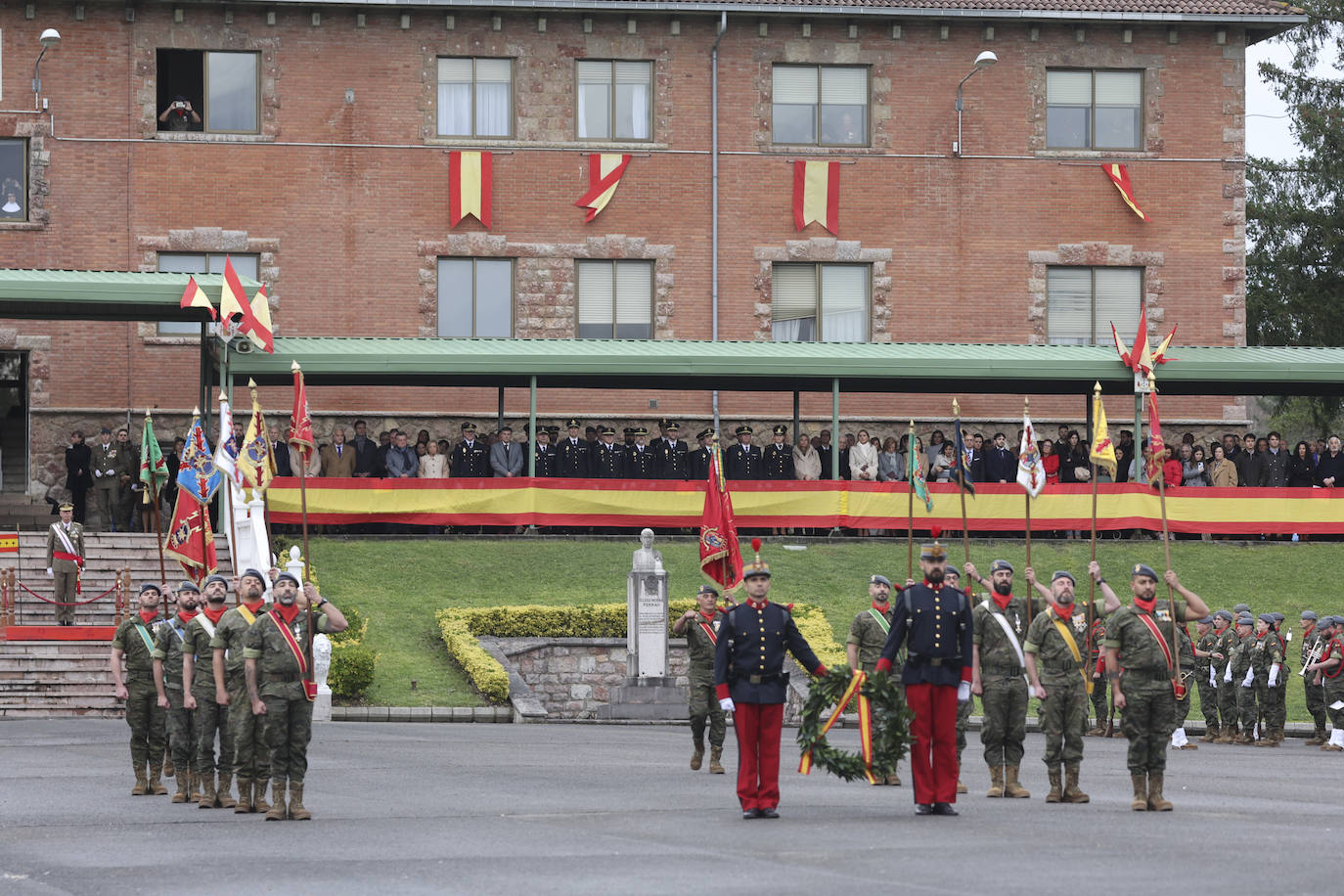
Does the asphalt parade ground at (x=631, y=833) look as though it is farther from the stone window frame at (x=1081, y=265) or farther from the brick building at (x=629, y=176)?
the stone window frame at (x=1081, y=265)

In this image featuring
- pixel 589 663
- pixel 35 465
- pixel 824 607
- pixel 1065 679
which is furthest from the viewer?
pixel 35 465

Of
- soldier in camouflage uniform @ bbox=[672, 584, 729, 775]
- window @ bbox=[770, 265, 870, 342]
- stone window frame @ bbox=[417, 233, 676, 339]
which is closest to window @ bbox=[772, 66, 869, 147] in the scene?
window @ bbox=[770, 265, 870, 342]

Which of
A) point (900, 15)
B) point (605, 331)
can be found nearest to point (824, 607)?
point (605, 331)

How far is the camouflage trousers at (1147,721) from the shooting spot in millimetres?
14555

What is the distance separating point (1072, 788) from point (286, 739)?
608 cm

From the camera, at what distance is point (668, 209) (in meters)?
39.7

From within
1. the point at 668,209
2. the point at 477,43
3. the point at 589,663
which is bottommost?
the point at 589,663

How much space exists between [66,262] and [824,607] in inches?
719

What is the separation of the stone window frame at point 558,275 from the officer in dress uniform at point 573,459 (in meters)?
6.79

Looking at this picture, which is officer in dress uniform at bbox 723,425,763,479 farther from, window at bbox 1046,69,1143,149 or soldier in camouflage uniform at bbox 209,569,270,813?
soldier in camouflage uniform at bbox 209,569,270,813

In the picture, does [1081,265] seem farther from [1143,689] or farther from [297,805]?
[297,805]

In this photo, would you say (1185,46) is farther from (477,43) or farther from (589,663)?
(589,663)

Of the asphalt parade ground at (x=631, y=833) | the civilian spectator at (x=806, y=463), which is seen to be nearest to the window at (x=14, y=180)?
the civilian spectator at (x=806, y=463)

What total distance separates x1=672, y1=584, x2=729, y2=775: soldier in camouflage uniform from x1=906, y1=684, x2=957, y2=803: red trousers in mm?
3818
